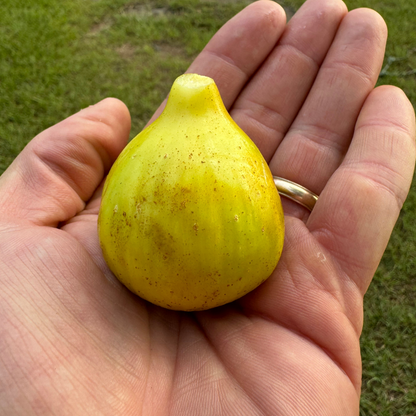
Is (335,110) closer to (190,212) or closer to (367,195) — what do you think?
(367,195)

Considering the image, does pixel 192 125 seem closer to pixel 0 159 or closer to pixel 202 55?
pixel 202 55


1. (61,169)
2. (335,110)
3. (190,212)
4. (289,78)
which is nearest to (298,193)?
(335,110)

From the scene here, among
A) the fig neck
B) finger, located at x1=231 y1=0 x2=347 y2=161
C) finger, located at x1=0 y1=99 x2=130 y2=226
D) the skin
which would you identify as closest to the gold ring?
the skin

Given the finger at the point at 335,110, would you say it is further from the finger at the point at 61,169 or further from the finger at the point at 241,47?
the finger at the point at 61,169

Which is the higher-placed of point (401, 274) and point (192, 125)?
point (192, 125)

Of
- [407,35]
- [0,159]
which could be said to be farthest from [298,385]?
[407,35]

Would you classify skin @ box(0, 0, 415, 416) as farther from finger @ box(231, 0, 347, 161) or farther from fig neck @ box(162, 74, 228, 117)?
fig neck @ box(162, 74, 228, 117)
